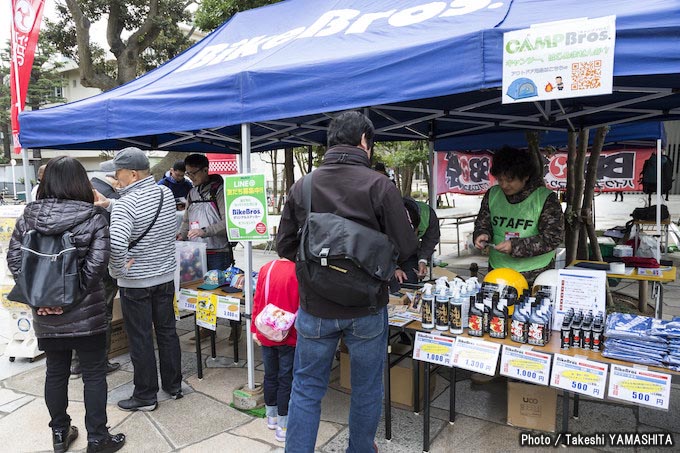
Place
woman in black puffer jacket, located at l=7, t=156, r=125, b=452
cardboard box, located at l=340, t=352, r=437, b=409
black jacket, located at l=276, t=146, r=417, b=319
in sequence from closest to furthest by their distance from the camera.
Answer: black jacket, located at l=276, t=146, r=417, b=319
woman in black puffer jacket, located at l=7, t=156, r=125, b=452
cardboard box, located at l=340, t=352, r=437, b=409

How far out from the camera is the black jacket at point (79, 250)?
2488 millimetres

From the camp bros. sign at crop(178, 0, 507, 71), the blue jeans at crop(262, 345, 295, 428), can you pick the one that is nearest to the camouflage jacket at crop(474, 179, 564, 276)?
the camp bros. sign at crop(178, 0, 507, 71)

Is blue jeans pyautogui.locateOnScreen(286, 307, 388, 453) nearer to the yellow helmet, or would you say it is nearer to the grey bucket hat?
the yellow helmet

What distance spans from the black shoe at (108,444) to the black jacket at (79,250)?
28.1 inches

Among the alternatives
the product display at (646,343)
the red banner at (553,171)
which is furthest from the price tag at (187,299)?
the red banner at (553,171)

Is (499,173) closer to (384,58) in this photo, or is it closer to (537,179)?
(537,179)

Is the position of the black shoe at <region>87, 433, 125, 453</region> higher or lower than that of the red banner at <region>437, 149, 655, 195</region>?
lower

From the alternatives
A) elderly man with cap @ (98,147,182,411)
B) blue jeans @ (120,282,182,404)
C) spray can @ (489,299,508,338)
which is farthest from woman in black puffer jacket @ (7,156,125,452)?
spray can @ (489,299,508,338)

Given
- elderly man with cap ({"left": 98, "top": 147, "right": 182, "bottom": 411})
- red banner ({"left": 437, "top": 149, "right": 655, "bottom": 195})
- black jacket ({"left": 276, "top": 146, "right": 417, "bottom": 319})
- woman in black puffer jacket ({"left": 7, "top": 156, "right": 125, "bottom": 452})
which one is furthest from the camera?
red banner ({"left": 437, "top": 149, "right": 655, "bottom": 195})

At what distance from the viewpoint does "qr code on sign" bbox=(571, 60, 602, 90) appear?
1974 millimetres

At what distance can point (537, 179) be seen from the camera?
3357 millimetres

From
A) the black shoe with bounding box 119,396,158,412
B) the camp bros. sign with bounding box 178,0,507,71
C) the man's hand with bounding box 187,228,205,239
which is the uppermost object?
the camp bros. sign with bounding box 178,0,507,71

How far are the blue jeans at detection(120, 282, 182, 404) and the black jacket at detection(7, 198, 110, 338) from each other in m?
0.60

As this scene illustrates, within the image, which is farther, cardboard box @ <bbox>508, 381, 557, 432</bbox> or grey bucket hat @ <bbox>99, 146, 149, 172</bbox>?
grey bucket hat @ <bbox>99, 146, 149, 172</bbox>
